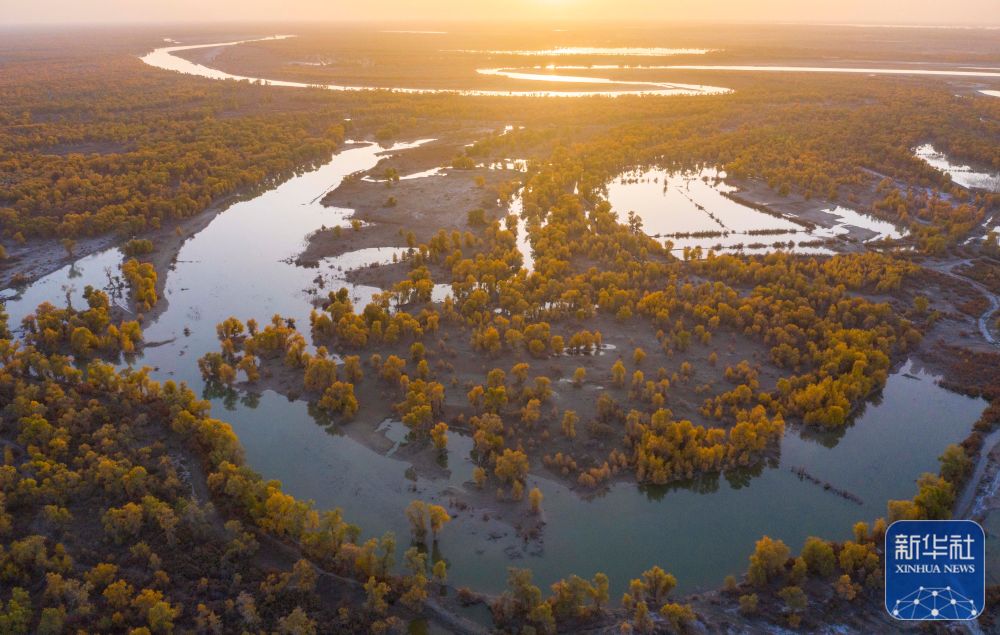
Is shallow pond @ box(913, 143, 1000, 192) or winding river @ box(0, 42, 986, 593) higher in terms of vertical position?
shallow pond @ box(913, 143, 1000, 192)

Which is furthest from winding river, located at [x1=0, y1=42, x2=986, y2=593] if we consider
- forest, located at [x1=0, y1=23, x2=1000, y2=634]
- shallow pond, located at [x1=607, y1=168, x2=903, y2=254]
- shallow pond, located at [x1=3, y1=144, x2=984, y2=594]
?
shallow pond, located at [x1=607, y1=168, x2=903, y2=254]

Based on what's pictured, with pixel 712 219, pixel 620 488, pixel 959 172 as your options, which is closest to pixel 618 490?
pixel 620 488

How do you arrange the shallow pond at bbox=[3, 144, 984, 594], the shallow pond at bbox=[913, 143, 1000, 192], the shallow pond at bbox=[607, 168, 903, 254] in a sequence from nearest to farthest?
1. the shallow pond at bbox=[3, 144, 984, 594]
2. the shallow pond at bbox=[607, 168, 903, 254]
3. the shallow pond at bbox=[913, 143, 1000, 192]

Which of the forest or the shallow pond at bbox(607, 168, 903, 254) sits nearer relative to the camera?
the forest

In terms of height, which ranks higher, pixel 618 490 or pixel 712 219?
pixel 712 219

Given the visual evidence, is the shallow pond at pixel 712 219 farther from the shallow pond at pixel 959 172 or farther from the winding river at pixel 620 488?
the winding river at pixel 620 488

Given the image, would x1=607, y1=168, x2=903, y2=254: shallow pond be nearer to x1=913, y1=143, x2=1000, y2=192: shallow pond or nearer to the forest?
the forest

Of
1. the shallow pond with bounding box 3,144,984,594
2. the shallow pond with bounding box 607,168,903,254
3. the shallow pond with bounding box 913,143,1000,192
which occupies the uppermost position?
the shallow pond with bounding box 913,143,1000,192

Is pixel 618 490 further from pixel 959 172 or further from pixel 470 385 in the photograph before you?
pixel 959 172

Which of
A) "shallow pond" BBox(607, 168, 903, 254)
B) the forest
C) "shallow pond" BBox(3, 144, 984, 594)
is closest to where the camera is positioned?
the forest
